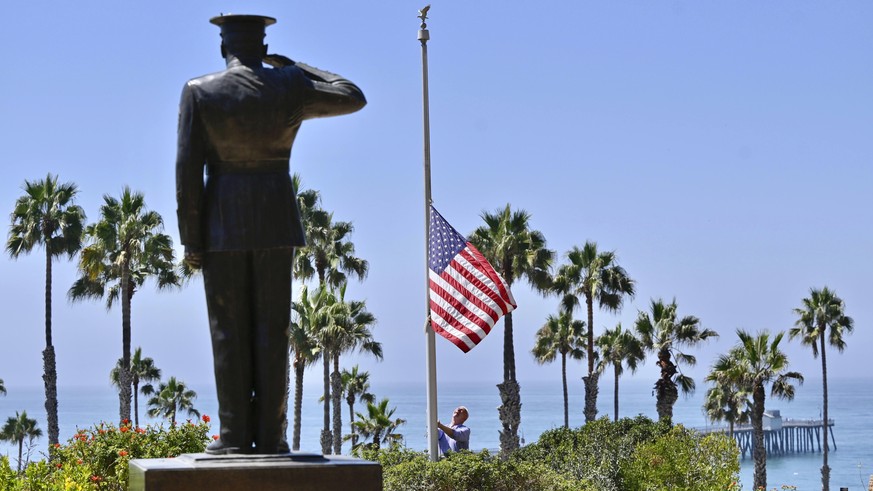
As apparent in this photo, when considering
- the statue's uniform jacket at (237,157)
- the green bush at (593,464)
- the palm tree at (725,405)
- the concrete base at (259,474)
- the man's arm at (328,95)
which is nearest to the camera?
the concrete base at (259,474)

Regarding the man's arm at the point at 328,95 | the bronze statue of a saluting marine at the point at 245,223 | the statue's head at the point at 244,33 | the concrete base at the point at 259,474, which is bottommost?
the concrete base at the point at 259,474

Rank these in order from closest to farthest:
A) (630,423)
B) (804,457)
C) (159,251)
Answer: (630,423), (159,251), (804,457)

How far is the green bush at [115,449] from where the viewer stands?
1328cm

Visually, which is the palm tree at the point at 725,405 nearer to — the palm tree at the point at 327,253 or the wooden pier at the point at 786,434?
the palm tree at the point at 327,253

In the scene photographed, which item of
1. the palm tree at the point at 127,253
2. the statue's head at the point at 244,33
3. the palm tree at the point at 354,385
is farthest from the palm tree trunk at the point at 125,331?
the statue's head at the point at 244,33

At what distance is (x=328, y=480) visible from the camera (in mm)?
6445

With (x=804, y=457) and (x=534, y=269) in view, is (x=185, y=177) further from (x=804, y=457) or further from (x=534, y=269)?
(x=804, y=457)

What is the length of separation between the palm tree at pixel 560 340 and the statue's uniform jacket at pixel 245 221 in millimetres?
52842

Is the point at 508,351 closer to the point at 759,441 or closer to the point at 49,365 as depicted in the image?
the point at 759,441

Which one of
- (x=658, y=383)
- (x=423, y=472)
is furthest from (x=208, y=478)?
(x=658, y=383)

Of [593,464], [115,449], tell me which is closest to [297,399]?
[593,464]

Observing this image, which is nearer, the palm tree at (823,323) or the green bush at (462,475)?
the green bush at (462,475)

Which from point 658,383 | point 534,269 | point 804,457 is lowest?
point 804,457

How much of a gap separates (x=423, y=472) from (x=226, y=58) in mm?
10969
